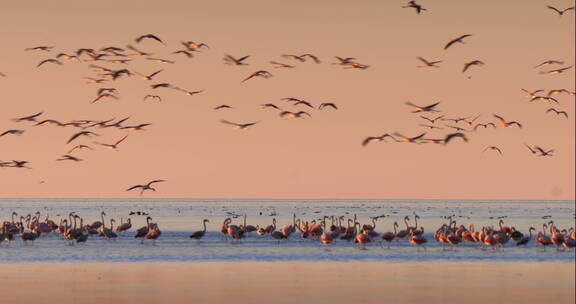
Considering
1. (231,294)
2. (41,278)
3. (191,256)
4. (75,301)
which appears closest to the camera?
(75,301)

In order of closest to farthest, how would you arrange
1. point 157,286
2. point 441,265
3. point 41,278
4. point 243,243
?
1. point 157,286
2. point 41,278
3. point 441,265
4. point 243,243

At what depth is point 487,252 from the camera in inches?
1900

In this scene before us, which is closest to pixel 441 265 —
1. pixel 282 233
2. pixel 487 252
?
pixel 487 252

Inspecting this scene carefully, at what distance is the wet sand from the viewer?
29.1 metres

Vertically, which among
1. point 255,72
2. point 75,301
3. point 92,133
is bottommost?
point 75,301

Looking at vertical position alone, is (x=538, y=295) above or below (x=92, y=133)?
below

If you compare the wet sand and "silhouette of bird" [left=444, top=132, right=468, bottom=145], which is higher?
"silhouette of bird" [left=444, top=132, right=468, bottom=145]

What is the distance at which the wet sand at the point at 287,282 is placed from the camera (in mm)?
29141

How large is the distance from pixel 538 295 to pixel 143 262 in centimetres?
1803

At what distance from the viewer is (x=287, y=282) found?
110 feet

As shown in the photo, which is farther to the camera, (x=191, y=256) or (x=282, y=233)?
(x=282, y=233)

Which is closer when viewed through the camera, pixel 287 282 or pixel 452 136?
pixel 452 136

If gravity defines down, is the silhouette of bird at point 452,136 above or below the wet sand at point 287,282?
above

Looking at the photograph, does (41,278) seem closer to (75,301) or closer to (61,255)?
(75,301)
